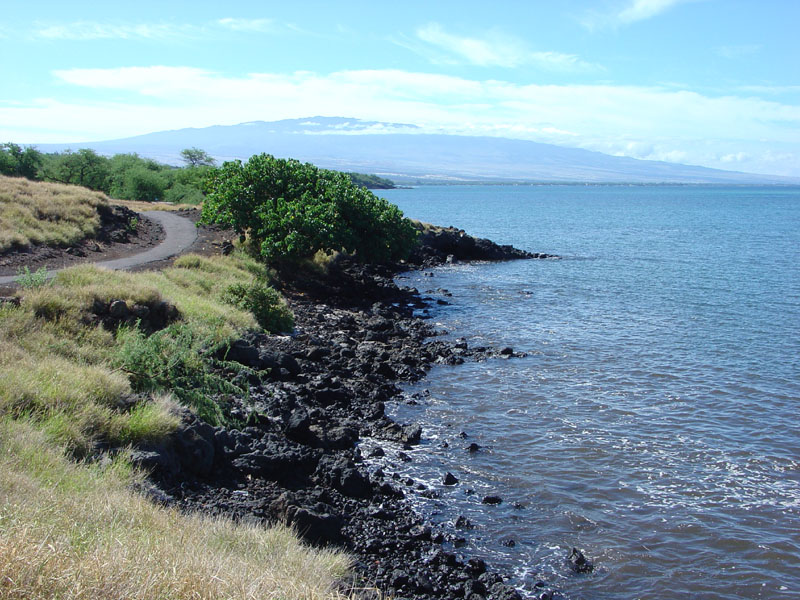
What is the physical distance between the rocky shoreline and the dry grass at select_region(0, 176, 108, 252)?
41.2ft

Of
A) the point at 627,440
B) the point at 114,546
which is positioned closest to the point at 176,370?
the point at 114,546

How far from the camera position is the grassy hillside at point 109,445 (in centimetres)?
483

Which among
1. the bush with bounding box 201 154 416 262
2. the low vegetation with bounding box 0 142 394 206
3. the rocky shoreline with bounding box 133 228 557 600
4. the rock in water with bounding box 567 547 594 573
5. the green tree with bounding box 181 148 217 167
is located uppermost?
the green tree with bounding box 181 148 217 167

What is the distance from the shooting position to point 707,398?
1828 cm

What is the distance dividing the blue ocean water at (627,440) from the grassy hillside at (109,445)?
440 centimetres

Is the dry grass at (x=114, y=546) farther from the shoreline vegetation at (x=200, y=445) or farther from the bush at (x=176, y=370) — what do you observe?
the bush at (x=176, y=370)

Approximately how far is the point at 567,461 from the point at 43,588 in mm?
11537

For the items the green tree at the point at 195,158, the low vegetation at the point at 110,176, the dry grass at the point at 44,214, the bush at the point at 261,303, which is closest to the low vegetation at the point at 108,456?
the bush at the point at 261,303

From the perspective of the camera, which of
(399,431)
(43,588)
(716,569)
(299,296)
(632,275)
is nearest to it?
(43,588)

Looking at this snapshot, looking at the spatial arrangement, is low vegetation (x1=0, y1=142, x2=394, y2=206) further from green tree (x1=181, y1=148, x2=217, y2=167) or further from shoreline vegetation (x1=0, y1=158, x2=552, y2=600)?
shoreline vegetation (x1=0, y1=158, x2=552, y2=600)

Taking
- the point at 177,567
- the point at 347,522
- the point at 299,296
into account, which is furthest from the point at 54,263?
the point at 177,567

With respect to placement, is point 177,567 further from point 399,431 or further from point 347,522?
point 399,431

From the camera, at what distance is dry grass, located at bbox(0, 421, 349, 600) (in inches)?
183

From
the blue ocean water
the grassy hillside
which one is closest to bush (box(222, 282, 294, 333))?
the grassy hillside
